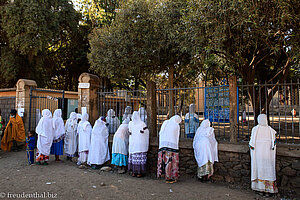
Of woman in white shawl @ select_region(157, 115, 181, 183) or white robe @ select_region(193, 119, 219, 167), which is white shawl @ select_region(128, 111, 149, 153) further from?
white robe @ select_region(193, 119, 219, 167)

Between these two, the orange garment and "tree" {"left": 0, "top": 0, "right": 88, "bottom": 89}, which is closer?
the orange garment

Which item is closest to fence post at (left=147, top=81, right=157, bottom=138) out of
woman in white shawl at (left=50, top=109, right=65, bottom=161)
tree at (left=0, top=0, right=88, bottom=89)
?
woman in white shawl at (left=50, top=109, right=65, bottom=161)

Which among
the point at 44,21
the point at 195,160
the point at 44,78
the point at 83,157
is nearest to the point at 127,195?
the point at 195,160

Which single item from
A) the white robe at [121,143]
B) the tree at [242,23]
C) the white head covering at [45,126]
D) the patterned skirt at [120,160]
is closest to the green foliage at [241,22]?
the tree at [242,23]

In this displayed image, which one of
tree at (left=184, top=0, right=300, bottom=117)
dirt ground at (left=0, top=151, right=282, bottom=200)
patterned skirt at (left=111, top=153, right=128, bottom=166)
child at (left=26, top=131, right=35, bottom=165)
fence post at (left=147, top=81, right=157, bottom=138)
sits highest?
tree at (left=184, top=0, right=300, bottom=117)

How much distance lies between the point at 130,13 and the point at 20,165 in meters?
7.54

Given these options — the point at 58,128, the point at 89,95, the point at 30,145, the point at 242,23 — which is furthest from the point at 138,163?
the point at 242,23

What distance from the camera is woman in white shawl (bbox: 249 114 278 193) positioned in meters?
4.64

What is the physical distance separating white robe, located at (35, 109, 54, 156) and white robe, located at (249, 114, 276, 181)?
5916 millimetres

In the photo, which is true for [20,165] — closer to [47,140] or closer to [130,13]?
[47,140]

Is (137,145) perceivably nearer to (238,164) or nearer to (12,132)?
(238,164)

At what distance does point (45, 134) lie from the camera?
7.05 metres

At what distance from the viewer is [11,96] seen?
10484 millimetres

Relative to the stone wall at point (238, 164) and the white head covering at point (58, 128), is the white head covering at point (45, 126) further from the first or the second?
the stone wall at point (238, 164)
